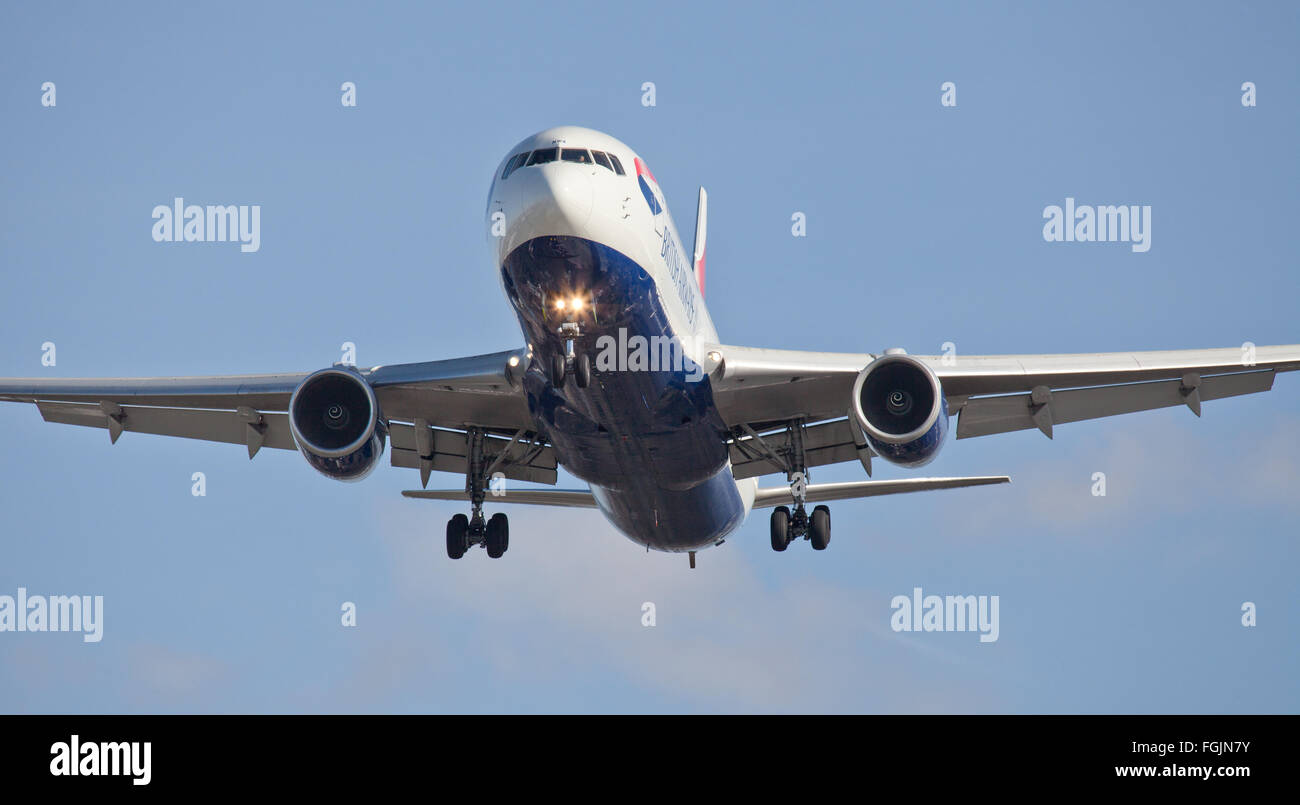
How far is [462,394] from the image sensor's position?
25391 mm

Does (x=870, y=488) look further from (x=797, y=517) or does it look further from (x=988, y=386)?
(x=988, y=386)

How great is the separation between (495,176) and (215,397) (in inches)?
328

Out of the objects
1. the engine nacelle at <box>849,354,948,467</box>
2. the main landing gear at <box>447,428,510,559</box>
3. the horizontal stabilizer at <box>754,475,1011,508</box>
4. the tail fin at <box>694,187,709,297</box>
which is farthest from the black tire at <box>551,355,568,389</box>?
the tail fin at <box>694,187,709,297</box>

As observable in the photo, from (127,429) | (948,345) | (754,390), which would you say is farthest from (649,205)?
A: (127,429)

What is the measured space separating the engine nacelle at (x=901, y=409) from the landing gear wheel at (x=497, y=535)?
7.50 metres

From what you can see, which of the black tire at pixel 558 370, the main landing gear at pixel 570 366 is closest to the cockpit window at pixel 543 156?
the main landing gear at pixel 570 366

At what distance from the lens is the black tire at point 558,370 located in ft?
69.7

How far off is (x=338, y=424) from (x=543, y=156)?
614cm

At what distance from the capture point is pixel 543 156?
20703 mm

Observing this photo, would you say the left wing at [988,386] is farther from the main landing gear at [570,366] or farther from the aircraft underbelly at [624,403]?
the main landing gear at [570,366]

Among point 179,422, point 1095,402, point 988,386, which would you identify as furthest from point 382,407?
point 1095,402

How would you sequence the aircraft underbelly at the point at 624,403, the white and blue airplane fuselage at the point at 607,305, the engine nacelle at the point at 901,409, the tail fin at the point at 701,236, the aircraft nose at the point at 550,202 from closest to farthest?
the aircraft nose at the point at 550,202
the white and blue airplane fuselage at the point at 607,305
the aircraft underbelly at the point at 624,403
the engine nacelle at the point at 901,409
the tail fin at the point at 701,236

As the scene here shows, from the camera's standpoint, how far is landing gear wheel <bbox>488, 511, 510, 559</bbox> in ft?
89.1

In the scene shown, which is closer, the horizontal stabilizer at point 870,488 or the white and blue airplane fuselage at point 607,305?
the white and blue airplane fuselage at point 607,305
